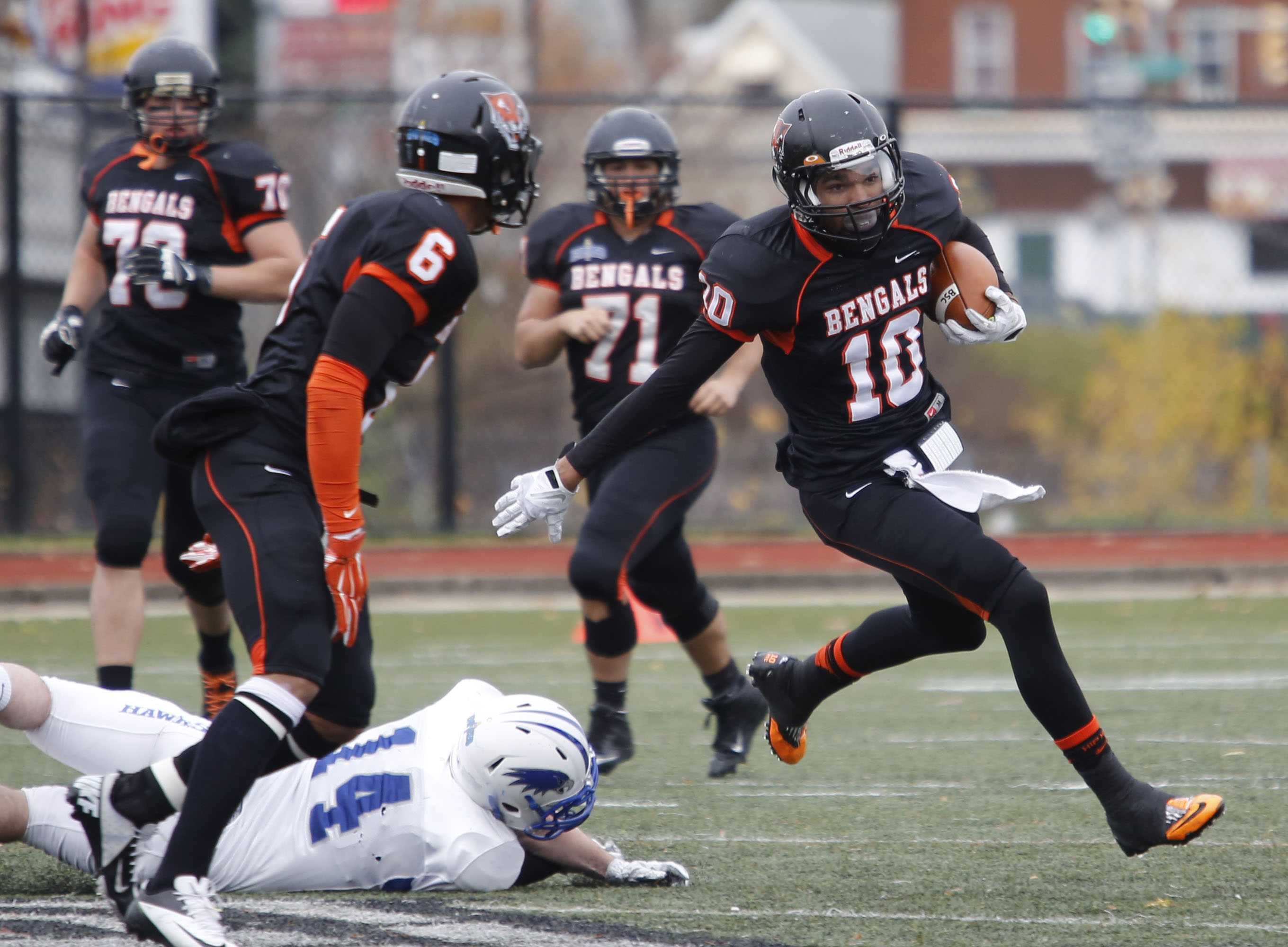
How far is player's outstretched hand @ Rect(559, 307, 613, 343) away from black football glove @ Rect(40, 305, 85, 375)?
153 cm

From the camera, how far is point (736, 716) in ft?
17.9

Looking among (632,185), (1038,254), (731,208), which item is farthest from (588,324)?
(1038,254)

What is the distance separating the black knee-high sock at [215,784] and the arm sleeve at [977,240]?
196 centimetres

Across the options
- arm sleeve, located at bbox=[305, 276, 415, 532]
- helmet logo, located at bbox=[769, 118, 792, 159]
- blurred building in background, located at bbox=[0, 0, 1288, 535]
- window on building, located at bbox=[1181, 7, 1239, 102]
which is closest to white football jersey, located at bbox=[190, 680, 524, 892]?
arm sleeve, located at bbox=[305, 276, 415, 532]

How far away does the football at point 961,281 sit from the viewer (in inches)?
161

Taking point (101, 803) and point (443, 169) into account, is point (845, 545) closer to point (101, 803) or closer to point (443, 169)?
point (443, 169)

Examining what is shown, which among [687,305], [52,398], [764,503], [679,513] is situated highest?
[687,305]

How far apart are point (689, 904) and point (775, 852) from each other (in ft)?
1.90

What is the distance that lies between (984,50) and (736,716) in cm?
3414

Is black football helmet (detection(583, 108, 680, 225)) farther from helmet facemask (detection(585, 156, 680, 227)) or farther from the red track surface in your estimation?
the red track surface

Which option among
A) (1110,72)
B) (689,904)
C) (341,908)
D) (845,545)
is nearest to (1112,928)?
(689,904)

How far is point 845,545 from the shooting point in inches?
163

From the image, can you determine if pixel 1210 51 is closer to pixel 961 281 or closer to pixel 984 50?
pixel 984 50

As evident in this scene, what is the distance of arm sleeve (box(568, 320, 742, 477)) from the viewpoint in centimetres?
397
